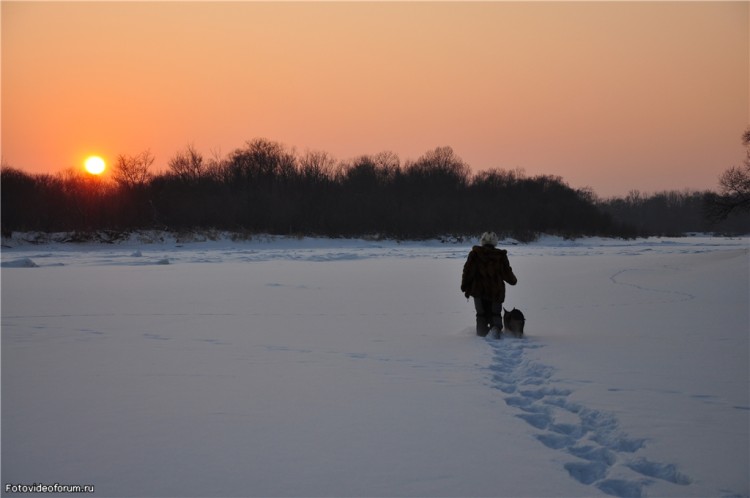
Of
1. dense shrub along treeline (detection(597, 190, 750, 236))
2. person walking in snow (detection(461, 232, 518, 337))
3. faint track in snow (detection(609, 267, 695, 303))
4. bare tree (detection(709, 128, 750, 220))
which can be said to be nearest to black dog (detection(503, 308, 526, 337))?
person walking in snow (detection(461, 232, 518, 337))

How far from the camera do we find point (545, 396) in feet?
17.5

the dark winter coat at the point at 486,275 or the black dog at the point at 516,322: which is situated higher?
→ the dark winter coat at the point at 486,275

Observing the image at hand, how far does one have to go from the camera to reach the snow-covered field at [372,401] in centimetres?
368

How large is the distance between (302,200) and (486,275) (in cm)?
5055

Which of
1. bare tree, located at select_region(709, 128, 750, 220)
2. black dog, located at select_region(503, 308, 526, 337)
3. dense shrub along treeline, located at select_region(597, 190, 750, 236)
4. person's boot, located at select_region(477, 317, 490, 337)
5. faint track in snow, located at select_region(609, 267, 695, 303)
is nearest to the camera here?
black dog, located at select_region(503, 308, 526, 337)

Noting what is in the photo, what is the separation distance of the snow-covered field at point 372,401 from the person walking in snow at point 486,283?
1.64 feet

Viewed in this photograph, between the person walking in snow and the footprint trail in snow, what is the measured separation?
2135 mm

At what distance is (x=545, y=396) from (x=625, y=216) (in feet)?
448

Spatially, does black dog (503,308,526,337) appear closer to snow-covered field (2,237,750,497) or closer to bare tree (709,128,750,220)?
snow-covered field (2,237,750,497)

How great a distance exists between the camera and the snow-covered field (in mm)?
3680

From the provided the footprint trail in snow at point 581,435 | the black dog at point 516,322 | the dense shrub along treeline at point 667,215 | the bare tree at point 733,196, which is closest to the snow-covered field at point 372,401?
the footprint trail in snow at point 581,435

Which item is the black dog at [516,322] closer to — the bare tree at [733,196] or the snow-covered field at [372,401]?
the snow-covered field at [372,401]

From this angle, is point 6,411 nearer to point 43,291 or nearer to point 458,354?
point 458,354

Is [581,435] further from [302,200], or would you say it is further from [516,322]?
[302,200]
